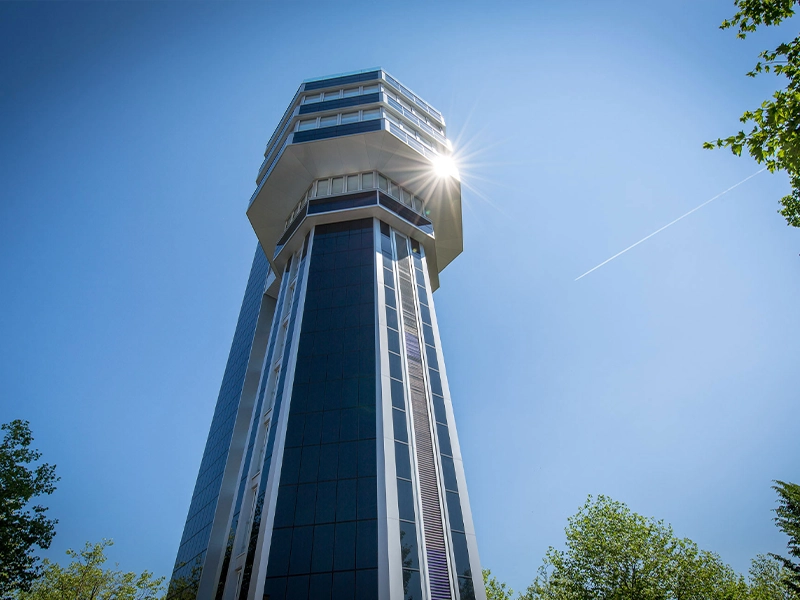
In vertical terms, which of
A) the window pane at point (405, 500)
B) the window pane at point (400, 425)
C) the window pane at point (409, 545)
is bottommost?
the window pane at point (409, 545)

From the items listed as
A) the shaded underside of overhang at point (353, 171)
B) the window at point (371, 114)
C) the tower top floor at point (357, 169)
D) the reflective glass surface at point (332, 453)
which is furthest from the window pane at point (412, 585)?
the window at point (371, 114)

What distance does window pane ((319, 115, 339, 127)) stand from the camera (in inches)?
1807

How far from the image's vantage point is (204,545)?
33.7 m

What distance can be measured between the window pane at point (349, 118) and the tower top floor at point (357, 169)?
11 centimetres

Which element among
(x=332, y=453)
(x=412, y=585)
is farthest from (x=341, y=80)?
(x=412, y=585)

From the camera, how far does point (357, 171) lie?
4531 cm

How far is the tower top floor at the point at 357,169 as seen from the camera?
1676 inches

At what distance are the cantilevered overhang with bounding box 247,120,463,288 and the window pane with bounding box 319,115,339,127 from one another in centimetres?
417

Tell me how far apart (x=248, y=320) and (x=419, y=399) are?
37.5m

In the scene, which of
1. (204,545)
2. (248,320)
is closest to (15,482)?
(204,545)

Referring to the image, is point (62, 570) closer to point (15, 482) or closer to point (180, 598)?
point (180, 598)

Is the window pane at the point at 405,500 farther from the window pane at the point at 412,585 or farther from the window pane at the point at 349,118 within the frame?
the window pane at the point at 349,118

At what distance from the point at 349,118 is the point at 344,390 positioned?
97.8 ft

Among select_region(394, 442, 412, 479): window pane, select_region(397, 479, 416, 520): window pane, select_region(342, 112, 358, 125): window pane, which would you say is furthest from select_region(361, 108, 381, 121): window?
select_region(397, 479, 416, 520): window pane
